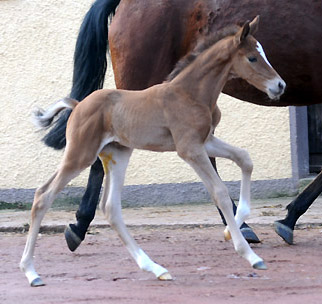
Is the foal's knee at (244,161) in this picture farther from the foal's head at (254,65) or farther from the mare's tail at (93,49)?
the mare's tail at (93,49)

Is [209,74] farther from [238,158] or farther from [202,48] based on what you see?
[238,158]

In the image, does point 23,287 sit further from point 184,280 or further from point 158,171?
point 158,171

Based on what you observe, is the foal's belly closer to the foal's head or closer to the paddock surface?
the foal's head

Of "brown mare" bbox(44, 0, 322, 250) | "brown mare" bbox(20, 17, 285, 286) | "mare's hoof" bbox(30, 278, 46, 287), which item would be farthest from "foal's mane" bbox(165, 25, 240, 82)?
"mare's hoof" bbox(30, 278, 46, 287)

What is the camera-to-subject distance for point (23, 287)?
15.0ft

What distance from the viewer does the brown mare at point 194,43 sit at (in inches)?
235

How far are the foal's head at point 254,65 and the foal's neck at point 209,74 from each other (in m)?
0.07

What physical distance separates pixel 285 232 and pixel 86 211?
1.54 metres

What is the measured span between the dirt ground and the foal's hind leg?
35 cm

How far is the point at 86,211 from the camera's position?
6320mm

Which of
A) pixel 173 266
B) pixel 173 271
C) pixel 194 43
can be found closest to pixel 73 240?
pixel 173 266

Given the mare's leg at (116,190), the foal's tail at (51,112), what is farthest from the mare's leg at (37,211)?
the foal's tail at (51,112)

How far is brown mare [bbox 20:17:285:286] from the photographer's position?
4555 mm

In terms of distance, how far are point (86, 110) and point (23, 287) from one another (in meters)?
1.07
